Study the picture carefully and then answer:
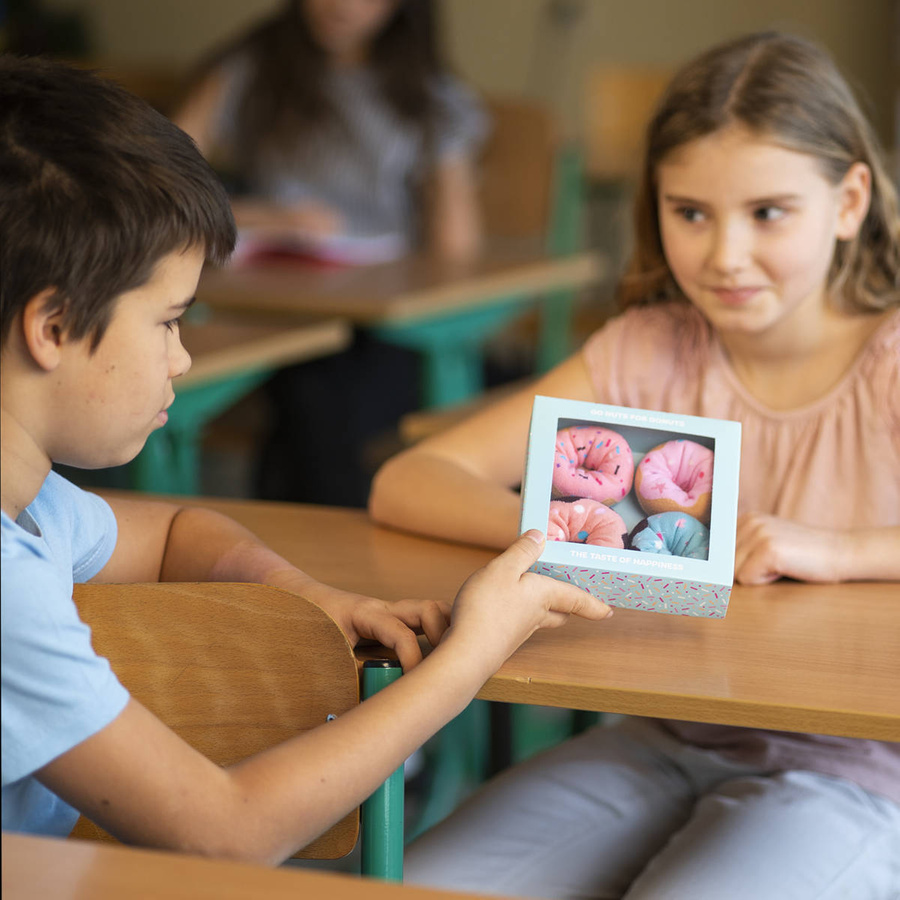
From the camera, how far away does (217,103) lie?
3387 millimetres

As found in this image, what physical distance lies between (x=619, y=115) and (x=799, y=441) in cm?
287

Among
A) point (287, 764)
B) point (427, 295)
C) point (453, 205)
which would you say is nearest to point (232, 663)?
point (287, 764)

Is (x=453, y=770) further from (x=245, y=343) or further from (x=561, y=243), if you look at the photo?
(x=561, y=243)

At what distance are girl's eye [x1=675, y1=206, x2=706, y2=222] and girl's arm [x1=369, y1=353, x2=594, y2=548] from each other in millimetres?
205

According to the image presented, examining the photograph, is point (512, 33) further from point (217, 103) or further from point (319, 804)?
point (319, 804)

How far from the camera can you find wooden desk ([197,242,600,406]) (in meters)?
2.49

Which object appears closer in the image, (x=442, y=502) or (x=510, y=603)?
(x=510, y=603)

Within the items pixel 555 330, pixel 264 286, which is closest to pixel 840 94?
pixel 264 286

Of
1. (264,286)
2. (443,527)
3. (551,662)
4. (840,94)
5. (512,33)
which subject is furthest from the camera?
(512,33)

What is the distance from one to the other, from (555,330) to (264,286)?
3.33 feet

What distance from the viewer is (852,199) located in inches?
54.1

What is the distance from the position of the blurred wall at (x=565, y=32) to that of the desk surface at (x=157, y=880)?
4.52m

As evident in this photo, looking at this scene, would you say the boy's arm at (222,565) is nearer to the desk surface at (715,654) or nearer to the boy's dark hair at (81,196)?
the desk surface at (715,654)

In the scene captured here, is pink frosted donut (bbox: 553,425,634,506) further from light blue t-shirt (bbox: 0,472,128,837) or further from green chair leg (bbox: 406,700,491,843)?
green chair leg (bbox: 406,700,491,843)
